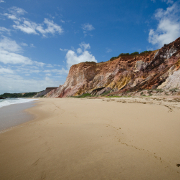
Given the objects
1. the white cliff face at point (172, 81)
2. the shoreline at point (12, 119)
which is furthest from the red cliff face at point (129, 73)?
the shoreline at point (12, 119)

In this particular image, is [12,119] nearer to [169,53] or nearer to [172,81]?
[172,81]

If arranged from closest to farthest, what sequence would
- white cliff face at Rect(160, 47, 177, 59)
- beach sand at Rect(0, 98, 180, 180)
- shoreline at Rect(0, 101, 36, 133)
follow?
1. beach sand at Rect(0, 98, 180, 180)
2. shoreline at Rect(0, 101, 36, 133)
3. white cliff face at Rect(160, 47, 177, 59)

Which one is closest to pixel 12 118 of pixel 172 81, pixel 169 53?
pixel 172 81

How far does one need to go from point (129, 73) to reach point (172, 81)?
12.1 m

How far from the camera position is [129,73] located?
27.0 m

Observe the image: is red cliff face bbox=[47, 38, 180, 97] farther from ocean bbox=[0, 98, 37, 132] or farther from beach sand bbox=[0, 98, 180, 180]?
ocean bbox=[0, 98, 37, 132]

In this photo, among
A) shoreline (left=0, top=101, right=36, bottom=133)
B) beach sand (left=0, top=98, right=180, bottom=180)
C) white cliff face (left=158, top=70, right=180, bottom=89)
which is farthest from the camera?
white cliff face (left=158, top=70, right=180, bottom=89)

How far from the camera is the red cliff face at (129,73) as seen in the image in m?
17.8

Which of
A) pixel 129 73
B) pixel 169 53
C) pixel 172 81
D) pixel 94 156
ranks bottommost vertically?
pixel 94 156

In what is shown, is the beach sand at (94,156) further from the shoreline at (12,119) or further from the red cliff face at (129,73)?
the red cliff face at (129,73)

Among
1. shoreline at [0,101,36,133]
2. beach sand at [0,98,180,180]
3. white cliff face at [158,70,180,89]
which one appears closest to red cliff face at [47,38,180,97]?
white cliff face at [158,70,180,89]

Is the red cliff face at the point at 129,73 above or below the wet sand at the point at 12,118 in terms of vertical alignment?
above

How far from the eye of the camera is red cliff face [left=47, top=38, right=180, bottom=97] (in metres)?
17.8

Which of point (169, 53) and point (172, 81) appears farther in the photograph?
point (169, 53)
